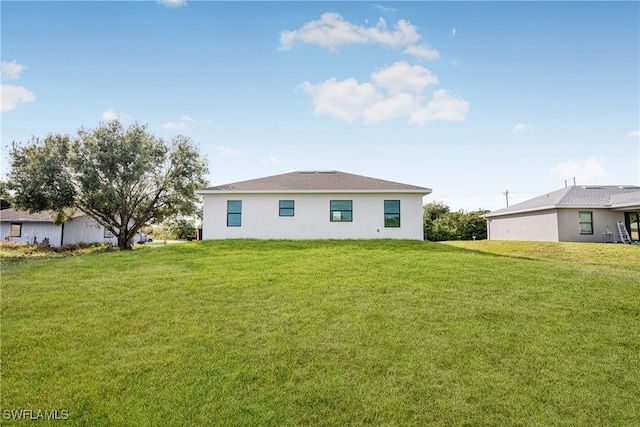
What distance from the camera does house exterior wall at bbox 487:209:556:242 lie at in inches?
771

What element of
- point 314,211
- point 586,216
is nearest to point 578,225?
point 586,216

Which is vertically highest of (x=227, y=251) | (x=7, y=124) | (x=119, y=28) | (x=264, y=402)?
(x=119, y=28)

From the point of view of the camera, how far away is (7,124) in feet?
41.1

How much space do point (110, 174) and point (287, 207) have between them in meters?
10.3

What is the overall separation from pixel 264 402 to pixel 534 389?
3.08 meters

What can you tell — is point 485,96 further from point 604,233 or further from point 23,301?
point 23,301

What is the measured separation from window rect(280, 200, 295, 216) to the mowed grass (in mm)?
8154

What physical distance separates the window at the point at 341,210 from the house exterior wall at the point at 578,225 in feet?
44.6

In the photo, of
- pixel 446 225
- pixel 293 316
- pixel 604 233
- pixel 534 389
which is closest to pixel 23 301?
pixel 293 316

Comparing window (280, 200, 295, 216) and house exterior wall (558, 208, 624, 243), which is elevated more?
window (280, 200, 295, 216)

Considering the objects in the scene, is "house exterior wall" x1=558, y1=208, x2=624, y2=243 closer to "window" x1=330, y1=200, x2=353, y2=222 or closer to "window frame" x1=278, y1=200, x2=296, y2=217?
"window" x1=330, y1=200, x2=353, y2=222

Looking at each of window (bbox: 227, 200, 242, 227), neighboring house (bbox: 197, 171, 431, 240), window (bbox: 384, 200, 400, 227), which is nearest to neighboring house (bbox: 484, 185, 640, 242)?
neighboring house (bbox: 197, 171, 431, 240)

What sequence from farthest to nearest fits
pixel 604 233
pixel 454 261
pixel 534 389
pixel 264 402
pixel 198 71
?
pixel 604 233, pixel 198 71, pixel 454 261, pixel 534 389, pixel 264 402

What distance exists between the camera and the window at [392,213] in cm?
1586
